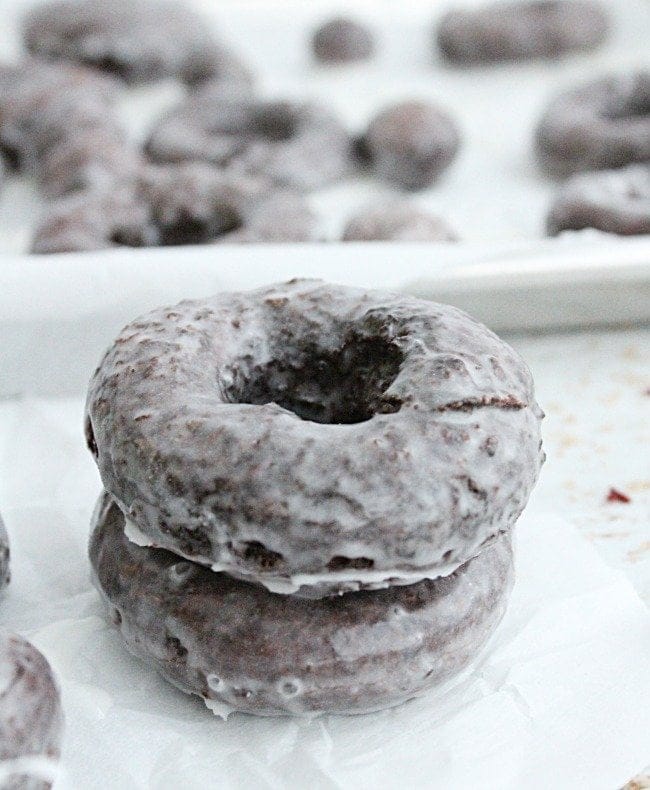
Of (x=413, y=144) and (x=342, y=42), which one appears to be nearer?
(x=413, y=144)

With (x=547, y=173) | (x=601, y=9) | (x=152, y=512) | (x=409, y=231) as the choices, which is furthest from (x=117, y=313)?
(x=601, y=9)

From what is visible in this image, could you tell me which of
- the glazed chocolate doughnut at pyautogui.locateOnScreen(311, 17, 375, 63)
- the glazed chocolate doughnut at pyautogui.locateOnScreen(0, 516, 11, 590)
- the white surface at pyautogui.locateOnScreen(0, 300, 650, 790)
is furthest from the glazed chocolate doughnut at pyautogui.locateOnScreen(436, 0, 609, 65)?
the glazed chocolate doughnut at pyautogui.locateOnScreen(0, 516, 11, 590)

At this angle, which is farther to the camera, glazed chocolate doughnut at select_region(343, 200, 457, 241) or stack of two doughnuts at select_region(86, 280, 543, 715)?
glazed chocolate doughnut at select_region(343, 200, 457, 241)

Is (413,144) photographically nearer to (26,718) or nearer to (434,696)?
(434,696)

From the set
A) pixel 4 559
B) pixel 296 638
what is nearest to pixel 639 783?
pixel 296 638

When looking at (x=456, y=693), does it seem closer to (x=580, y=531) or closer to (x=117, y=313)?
(x=580, y=531)

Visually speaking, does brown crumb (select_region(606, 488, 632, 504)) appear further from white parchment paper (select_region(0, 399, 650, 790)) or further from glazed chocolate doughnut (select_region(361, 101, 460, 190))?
glazed chocolate doughnut (select_region(361, 101, 460, 190))
